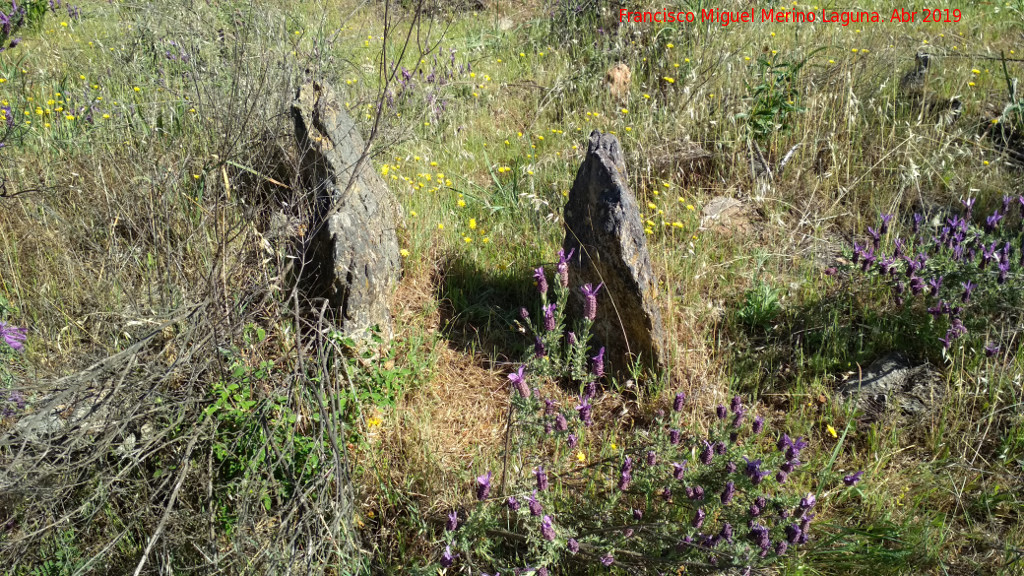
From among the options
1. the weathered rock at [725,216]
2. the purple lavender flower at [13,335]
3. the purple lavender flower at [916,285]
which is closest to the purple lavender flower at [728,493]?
the purple lavender flower at [916,285]

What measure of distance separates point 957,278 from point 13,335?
3979 millimetres

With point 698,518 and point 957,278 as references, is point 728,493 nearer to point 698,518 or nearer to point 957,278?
point 698,518

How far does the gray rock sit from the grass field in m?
0.06

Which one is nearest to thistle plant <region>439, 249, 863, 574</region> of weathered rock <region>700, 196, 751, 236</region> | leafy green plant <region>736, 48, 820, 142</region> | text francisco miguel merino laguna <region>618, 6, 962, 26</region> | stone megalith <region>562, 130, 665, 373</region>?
stone megalith <region>562, 130, 665, 373</region>

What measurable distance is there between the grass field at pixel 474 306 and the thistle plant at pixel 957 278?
3cm

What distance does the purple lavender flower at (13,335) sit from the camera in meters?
2.55

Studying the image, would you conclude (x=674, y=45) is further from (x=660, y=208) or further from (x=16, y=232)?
(x=16, y=232)

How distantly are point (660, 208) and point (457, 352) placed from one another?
1586 mm

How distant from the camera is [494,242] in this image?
12.5 ft

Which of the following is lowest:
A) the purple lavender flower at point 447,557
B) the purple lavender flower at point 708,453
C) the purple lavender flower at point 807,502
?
the purple lavender flower at point 447,557

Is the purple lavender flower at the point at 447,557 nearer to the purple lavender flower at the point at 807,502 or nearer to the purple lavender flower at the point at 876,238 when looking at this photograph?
the purple lavender flower at the point at 807,502

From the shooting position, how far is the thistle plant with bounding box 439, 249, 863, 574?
2.10 m

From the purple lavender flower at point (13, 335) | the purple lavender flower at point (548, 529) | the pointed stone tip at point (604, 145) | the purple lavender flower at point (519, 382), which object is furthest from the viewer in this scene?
the pointed stone tip at point (604, 145)

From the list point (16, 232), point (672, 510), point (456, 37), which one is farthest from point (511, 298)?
point (456, 37)
